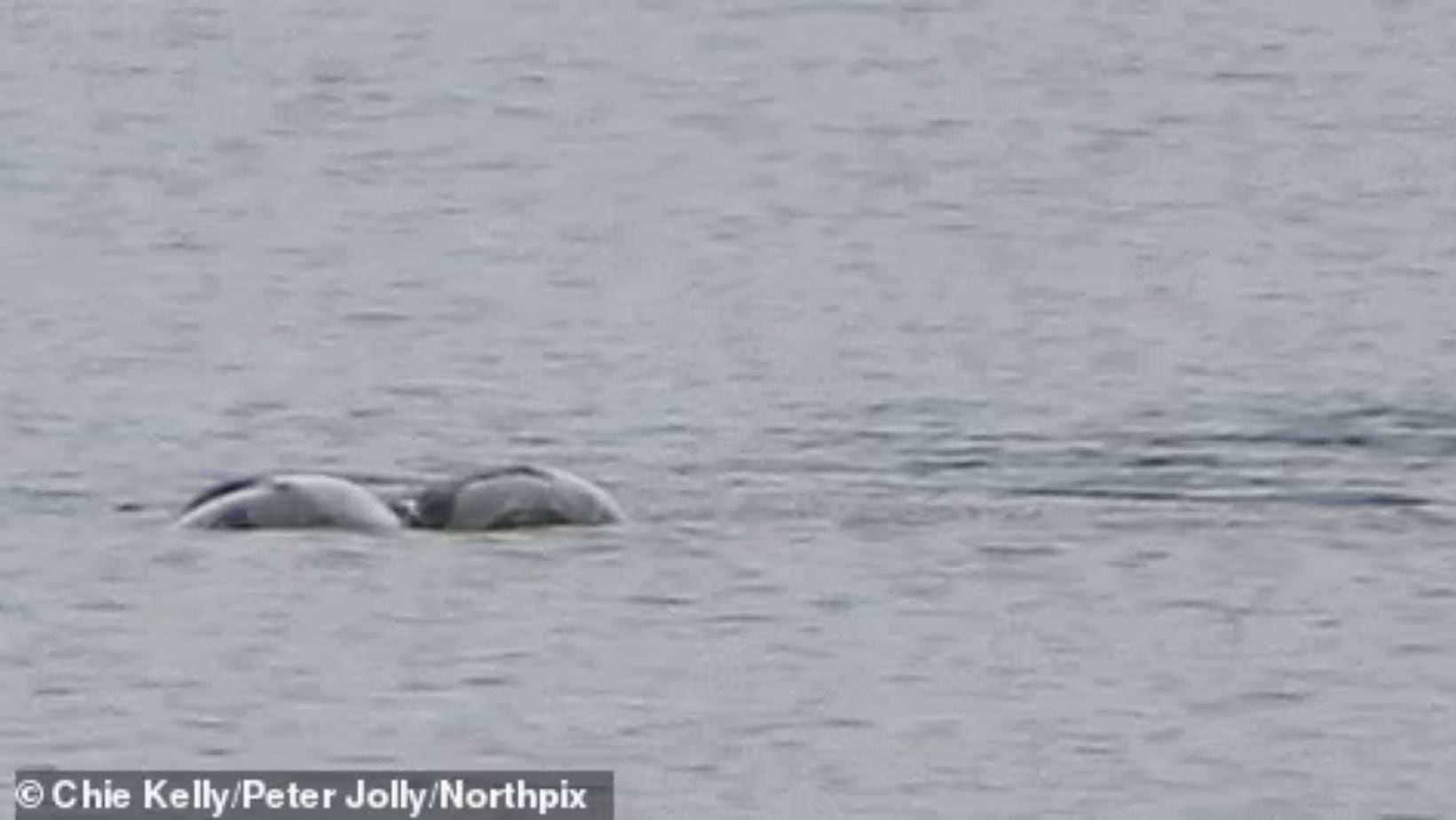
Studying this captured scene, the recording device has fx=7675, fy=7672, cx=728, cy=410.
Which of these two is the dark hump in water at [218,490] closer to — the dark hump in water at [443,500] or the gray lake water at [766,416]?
the gray lake water at [766,416]

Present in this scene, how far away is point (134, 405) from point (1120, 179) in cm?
828

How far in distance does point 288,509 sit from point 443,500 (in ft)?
1.38

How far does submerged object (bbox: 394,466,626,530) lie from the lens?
789 inches

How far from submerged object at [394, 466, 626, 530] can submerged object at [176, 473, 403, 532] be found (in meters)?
0.13

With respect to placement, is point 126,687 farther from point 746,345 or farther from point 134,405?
point 746,345

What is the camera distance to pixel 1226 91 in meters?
33.2

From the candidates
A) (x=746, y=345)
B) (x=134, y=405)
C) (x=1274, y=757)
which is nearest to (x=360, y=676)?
(x=1274, y=757)

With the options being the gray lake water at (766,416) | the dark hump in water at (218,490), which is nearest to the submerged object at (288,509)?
the dark hump in water at (218,490)

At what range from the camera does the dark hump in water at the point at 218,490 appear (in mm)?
20078

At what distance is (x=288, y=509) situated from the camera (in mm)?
19969
